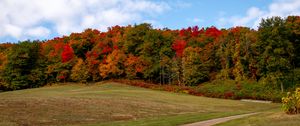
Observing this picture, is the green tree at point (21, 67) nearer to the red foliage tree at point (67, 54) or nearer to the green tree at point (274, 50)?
→ the red foliage tree at point (67, 54)

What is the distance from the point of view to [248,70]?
76.1m

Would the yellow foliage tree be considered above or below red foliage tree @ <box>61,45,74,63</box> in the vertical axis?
below

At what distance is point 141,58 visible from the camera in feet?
287

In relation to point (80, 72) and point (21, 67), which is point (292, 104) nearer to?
point (80, 72)

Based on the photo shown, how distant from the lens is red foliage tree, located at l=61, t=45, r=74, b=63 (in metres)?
90.9

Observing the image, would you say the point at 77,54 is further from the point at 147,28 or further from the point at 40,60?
the point at 147,28

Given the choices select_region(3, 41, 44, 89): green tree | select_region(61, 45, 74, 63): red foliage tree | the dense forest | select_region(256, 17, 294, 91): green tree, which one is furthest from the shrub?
select_region(3, 41, 44, 89): green tree

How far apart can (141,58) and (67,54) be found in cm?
1851

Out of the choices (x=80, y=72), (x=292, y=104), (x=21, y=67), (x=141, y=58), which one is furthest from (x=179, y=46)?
(x=292, y=104)

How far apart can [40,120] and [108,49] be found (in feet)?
224

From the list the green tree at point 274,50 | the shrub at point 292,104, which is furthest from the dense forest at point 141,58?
the shrub at point 292,104

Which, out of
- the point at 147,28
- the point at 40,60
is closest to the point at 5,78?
the point at 40,60

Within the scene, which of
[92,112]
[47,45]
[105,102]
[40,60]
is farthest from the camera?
[47,45]

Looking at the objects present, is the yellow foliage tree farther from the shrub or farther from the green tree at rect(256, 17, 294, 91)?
the shrub
